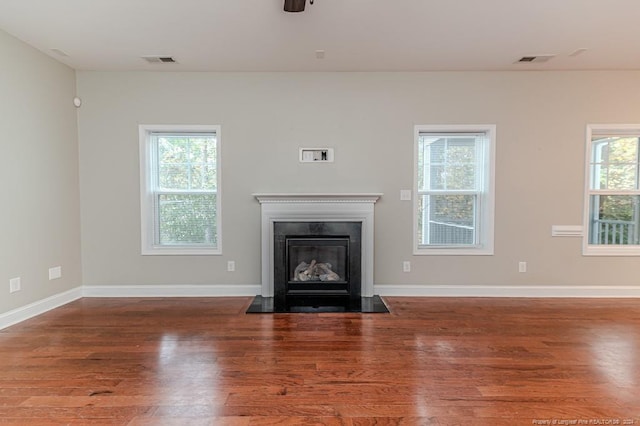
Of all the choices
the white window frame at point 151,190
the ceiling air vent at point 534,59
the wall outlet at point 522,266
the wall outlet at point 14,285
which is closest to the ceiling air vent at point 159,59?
the white window frame at point 151,190

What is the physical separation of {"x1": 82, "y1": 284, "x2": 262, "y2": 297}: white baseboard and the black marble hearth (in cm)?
32

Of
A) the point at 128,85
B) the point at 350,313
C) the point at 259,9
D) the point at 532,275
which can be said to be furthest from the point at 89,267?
the point at 532,275

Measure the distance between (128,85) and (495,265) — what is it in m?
4.90

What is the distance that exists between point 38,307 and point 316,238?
9.68 feet

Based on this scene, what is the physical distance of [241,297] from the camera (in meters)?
4.09

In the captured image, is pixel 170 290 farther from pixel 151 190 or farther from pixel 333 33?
pixel 333 33

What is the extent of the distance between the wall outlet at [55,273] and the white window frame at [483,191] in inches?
159

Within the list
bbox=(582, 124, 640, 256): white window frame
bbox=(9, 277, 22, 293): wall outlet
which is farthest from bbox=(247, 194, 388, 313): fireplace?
bbox=(582, 124, 640, 256): white window frame

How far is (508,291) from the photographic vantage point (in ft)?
13.6

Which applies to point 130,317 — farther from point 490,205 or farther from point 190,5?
point 490,205

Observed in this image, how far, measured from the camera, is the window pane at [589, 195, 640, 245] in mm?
4188

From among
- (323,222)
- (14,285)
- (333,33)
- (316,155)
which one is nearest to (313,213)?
(323,222)

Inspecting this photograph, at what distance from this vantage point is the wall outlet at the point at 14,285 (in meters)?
3.21

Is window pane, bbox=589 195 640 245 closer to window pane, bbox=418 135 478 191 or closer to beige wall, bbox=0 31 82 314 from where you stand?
window pane, bbox=418 135 478 191
